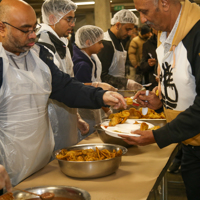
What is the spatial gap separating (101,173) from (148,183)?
0.76 ft

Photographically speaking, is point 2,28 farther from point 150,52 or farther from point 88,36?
point 150,52

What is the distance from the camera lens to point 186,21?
1449 mm

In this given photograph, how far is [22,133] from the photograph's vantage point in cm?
147

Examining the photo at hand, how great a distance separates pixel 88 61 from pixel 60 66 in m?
0.66

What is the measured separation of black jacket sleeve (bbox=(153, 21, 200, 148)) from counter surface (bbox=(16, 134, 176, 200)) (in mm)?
194

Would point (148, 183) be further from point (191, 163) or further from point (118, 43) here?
point (118, 43)

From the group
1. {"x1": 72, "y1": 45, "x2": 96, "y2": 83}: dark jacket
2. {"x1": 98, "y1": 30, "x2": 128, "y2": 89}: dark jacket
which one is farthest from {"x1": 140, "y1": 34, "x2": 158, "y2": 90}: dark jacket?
{"x1": 72, "y1": 45, "x2": 96, "y2": 83}: dark jacket

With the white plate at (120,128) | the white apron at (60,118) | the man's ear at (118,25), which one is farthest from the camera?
the man's ear at (118,25)

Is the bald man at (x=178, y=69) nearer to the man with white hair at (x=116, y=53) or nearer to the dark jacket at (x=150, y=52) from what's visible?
the man with white hair at (x=116, y=53)

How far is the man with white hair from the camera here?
11.5ft

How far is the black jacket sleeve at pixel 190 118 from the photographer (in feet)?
4.44

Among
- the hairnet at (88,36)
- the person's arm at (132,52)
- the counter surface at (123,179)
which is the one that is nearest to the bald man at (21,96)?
the counter surface at (123,179)

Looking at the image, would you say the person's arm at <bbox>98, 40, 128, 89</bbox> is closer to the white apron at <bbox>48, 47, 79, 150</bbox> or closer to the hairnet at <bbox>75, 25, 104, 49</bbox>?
the hairnet at <bbox>75, 25, 104, 49</bbox>

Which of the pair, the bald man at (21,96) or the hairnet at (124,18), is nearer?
the bald man at (21,96)
